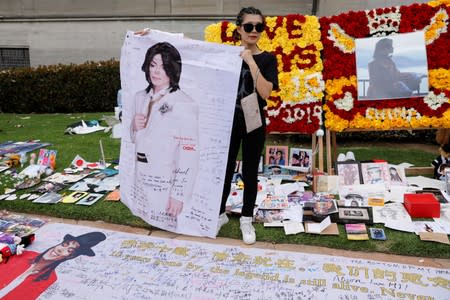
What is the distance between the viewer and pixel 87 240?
3223mm

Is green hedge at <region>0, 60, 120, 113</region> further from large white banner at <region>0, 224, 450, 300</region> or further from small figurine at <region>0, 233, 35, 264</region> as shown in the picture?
large white banner at <region>0, 224, 450, 300</region>

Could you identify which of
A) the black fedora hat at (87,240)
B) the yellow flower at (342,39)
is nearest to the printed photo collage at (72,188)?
the black fedora hat at (87,240)

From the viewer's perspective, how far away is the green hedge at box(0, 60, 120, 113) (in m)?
9.70

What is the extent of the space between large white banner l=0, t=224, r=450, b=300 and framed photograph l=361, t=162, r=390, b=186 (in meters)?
1.54

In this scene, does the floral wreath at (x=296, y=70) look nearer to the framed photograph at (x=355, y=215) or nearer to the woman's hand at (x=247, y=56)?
the framed photograph at (x=355, y=215)

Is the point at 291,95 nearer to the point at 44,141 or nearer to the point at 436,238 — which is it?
the point at 436,238

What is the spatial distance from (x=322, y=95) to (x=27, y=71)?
8541 mm

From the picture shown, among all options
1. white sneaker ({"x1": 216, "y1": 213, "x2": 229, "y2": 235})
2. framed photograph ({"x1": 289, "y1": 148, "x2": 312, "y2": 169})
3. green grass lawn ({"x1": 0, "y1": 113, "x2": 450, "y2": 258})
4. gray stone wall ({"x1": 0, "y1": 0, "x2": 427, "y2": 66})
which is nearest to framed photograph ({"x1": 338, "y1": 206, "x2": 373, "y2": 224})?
green grass lawn ({"x1": 0, "y1": 113, "x2": 450, "y2": 258})

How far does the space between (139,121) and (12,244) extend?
1.40m

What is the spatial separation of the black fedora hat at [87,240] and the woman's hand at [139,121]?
3.26 feet

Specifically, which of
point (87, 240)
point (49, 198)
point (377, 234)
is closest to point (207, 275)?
point (87, 240)

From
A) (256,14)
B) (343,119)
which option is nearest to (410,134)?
(343,119)

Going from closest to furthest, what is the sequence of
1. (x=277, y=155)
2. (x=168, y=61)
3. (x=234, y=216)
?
1. (x=168, y=61)
2. (x=234, y=216)
3. (x=277, y=155)
